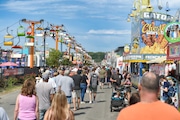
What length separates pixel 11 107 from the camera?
1647 centimetres

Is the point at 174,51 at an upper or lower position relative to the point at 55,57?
lower

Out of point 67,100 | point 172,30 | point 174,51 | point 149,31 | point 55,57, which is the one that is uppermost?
point 149,31

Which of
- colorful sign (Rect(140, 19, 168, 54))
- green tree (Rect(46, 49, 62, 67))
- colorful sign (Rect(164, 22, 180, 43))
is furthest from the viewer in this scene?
→ green tree (Rect(46, 49, 62, 67))

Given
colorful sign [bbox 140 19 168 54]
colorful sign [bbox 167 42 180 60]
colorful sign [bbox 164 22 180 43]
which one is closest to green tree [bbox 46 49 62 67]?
colorful sign [bbox 140 19 168 54]

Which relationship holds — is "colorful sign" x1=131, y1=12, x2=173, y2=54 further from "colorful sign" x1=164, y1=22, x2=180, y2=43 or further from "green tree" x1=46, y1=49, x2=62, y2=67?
"green tree" x1=46, y1=49, x2=62, y2=67

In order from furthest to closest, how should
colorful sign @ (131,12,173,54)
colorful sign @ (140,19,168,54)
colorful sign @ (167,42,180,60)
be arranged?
colorful sign @ (131,12,173,54), colorful sign @ (140,19,168,54), colorful sign @ (167,42,180,60)

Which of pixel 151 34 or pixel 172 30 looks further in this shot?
pixel 151 34

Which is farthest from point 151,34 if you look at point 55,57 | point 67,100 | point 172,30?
point 67,100

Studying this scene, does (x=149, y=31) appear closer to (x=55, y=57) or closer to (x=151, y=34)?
(x=151, y=34)

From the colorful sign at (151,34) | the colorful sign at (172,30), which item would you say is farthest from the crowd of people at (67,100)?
the colorful sign at (151,34)

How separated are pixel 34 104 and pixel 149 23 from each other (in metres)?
39.8

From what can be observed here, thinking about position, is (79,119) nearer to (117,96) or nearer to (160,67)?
(117,96)

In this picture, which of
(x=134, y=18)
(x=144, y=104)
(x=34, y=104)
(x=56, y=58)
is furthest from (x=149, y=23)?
(x=144, y=104)

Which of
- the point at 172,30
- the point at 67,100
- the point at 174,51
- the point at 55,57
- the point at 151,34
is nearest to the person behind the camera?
the point at 67,100
